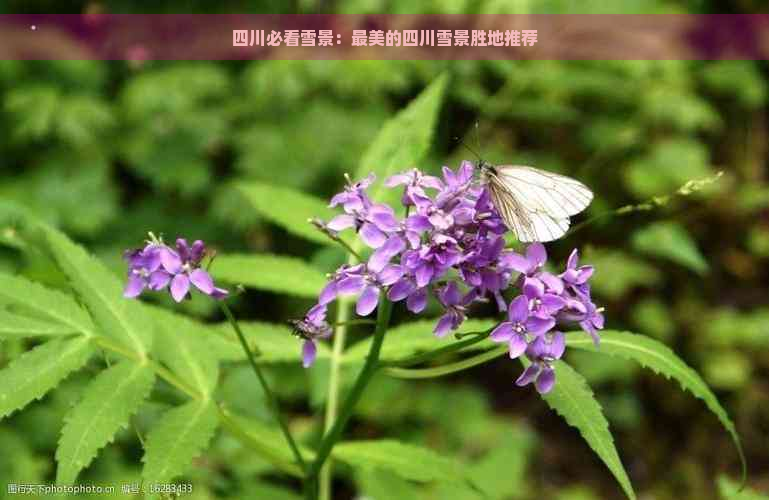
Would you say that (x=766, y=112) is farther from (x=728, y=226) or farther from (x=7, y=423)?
(x=7, y=423)

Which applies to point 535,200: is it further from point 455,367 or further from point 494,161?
point 494,161

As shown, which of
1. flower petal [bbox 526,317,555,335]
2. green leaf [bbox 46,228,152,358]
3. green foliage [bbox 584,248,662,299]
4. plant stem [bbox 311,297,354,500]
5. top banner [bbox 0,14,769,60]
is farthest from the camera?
top banner [bbox 0,14,769,60]

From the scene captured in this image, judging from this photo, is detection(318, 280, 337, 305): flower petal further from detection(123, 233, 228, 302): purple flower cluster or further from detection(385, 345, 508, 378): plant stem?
detection(385, 345, 508, 378): plant stem

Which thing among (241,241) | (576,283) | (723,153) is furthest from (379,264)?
(723,153)

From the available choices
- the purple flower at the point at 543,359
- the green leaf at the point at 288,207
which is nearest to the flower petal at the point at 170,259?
the purple flower at the point at 543,359

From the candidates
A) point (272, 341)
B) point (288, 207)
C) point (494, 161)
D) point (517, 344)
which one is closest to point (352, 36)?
point (494, 161)

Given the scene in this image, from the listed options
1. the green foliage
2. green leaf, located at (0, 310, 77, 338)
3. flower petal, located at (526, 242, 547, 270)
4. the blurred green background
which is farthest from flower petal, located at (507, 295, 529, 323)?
the green foliage
